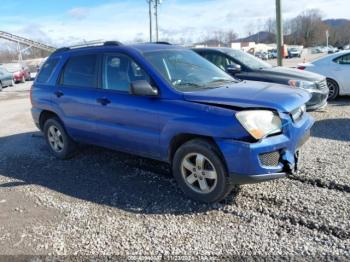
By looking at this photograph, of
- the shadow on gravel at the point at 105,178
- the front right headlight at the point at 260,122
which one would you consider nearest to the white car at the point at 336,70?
the shadow on gravel at the point at 105,178

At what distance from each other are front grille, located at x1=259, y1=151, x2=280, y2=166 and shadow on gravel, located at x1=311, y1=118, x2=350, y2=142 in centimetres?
304

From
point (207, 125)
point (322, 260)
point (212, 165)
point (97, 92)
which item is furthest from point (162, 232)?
point (97, 92)

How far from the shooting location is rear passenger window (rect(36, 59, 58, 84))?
6.65m

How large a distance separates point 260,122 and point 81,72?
311 cm

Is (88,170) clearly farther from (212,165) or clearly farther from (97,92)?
(212,165)

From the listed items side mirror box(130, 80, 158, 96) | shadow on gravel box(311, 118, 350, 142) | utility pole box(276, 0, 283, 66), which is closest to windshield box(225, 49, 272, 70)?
shadow on gravel box(311, 118, 350, 142)

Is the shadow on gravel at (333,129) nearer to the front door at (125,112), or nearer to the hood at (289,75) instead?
the hood at (289,75)

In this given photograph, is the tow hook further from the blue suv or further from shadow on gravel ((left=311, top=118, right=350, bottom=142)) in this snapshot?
shadow on gravel ((left=311, top=118, right=350, bottom=142))

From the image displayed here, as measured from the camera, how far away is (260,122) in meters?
4.15

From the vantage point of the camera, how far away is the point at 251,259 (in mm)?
3398

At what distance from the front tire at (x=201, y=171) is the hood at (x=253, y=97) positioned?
1.66 feet

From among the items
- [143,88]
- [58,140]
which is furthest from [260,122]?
[58,140]

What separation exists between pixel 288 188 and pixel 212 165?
3.55 feet

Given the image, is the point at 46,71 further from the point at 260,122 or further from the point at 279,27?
the point at 279,27
